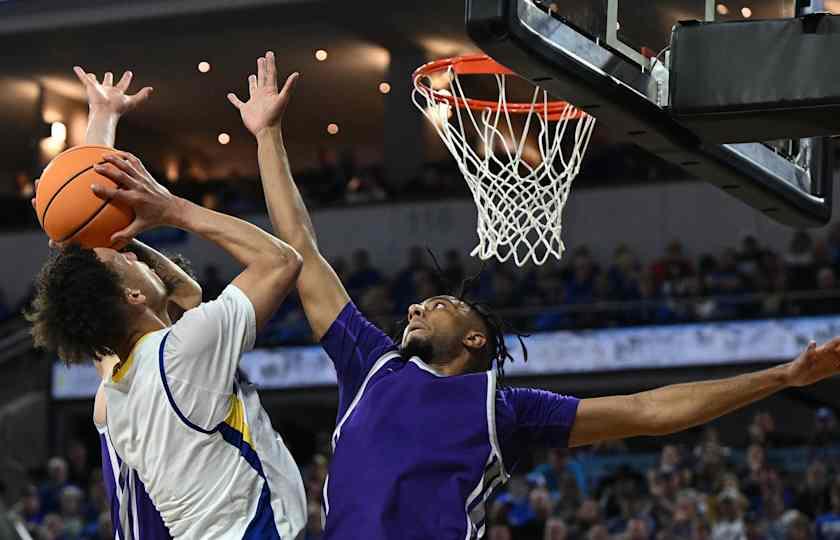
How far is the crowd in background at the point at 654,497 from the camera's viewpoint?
10.7 meters

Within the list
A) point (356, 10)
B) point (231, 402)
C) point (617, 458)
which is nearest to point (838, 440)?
point (617, 458)

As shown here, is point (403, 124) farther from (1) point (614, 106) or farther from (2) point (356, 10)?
(1) point (614, 106)

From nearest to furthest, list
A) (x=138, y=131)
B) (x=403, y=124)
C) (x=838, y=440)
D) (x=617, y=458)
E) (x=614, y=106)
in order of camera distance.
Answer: (x=614, y=106) → (x=838, y=440) → (x=617, y=458) → (x=403, y=124) → (x=138, y=131)

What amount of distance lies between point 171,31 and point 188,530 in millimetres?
14390

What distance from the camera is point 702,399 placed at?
13.5ft

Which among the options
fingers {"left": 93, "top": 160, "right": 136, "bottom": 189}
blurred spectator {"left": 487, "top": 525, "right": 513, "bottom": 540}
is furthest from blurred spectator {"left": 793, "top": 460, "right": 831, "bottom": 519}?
fingers {"left": 93, "top": 160, "right": 136, "bottom": 189}

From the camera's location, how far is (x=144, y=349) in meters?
3.92

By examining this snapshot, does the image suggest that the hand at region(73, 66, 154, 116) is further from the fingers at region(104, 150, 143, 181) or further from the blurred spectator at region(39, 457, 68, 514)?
the blurred spectator at region(39, 457, 68, 514)

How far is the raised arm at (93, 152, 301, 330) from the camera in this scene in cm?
381

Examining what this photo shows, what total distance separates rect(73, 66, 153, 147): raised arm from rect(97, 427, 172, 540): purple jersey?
1002mm

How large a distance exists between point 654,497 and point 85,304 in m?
8.17

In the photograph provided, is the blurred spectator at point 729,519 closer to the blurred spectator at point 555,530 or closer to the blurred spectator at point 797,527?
the blurred spectator at point 797,527

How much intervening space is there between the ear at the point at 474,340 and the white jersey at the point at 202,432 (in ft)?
2.36

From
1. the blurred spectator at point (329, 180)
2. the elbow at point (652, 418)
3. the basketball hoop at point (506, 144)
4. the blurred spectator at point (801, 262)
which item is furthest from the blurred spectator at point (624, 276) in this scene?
the elbow at point (652, 418)
